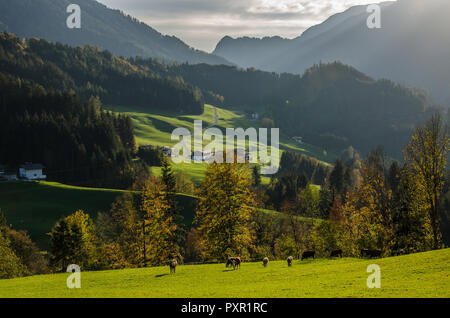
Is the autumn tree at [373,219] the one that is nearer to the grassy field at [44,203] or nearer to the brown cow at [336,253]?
the brown cow at [336,253]

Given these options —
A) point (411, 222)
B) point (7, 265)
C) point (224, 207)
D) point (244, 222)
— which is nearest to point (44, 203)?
point (7, 265)

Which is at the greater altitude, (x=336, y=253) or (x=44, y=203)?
(x=336, y=253)

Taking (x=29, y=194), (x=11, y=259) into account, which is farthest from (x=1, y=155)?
(x=11, y=259)

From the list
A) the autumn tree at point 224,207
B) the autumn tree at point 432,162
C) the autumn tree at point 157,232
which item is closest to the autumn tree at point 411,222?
the autumn tree at point 432,162

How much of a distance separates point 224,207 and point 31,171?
12513 cm

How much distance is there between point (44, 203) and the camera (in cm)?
10694

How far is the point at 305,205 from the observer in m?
127

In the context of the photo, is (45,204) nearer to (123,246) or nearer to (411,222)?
(123,246)

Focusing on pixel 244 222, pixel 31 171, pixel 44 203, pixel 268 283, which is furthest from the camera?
pixel 31 171

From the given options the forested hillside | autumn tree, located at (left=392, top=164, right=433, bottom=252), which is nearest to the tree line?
autumn tree, located at (left=392, top=164, right=433, bottom=252)

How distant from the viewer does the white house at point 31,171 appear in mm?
149875
